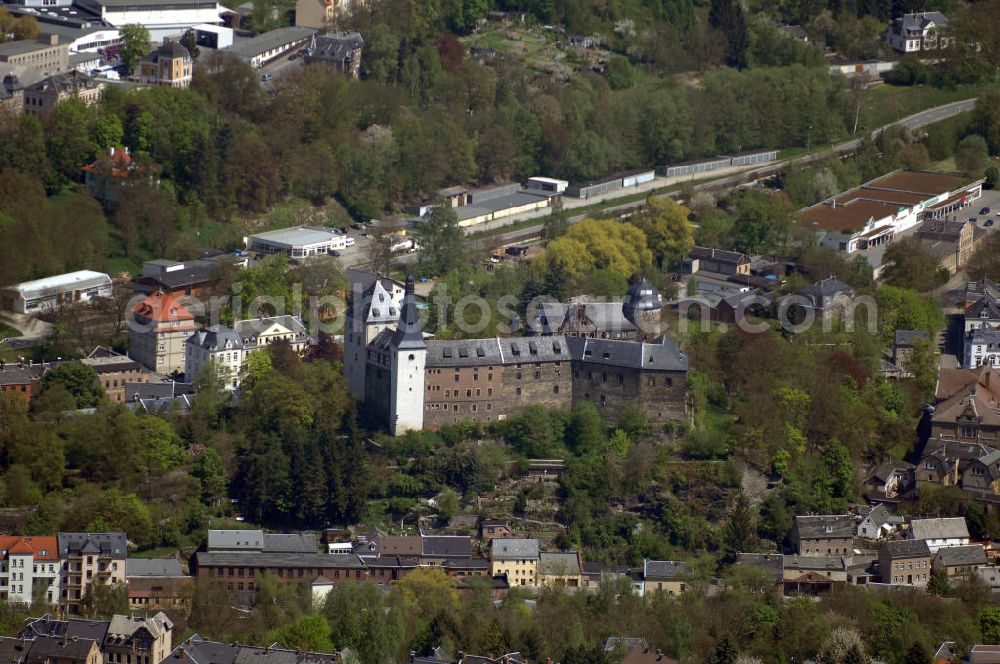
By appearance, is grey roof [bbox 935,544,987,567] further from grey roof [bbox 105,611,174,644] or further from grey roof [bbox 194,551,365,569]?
grey roof [bbox 105,611,174,644]

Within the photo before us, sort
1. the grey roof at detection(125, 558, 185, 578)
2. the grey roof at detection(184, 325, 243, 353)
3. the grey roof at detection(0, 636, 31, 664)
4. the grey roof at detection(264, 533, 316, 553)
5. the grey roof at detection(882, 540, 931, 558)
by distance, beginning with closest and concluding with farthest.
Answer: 1. the grey roof at detection(0, 636, 31, 664)
2. the grey roof at detection(125, 558, 185, 578)
3. the grey roof at detection(264, 533, 316, 553)
4. the grey roof at detection(882, 540, 931, 558)
5. the grey roof at detection(184, 325, 243, 353)

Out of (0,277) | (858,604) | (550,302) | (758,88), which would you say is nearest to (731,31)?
(758,88)

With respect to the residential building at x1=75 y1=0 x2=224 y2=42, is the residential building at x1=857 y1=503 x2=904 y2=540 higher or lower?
lower

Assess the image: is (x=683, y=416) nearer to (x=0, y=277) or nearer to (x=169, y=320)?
(x=169, y=320)

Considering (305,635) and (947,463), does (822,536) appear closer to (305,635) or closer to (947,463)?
(947,463)

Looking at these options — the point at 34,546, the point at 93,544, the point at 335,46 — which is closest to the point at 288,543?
the point at 93,544

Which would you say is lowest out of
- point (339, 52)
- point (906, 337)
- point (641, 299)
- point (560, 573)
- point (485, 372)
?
point (560, 573)

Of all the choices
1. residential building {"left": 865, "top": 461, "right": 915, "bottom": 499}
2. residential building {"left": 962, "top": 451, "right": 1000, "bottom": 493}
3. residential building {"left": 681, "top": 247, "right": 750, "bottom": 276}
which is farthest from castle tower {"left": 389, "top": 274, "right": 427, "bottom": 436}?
residential building {"left": 681, "top": 247, "right": 750, "bottom": 276}

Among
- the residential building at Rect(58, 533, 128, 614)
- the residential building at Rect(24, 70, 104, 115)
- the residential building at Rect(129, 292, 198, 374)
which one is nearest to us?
the residential building at Rect(58, 533, 128, 614)
